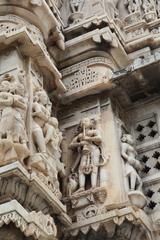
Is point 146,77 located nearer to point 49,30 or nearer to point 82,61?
point 82,61

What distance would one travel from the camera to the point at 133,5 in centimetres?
1309

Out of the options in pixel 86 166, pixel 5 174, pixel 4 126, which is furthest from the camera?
pixel 86 166

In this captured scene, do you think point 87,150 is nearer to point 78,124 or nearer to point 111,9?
point 78,124

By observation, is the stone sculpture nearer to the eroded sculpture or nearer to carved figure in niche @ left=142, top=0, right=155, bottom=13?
the eroded sculpture

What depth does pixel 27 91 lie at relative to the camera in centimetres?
910

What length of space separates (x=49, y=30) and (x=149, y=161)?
10.00 ft

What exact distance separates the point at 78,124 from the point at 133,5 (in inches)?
163

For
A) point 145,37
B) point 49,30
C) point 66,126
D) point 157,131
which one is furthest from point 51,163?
point 145,37

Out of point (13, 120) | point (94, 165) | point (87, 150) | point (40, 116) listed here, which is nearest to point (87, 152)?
point (87, 150)

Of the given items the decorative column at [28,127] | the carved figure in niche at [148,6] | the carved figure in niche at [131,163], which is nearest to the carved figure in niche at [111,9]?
the carved figure in niche at [148,6]

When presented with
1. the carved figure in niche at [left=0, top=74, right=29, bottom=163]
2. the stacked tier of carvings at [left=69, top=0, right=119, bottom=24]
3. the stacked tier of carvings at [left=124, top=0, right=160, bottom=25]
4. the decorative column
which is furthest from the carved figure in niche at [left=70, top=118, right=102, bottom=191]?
the stacked tier of carvings at [left=124, top=0, right=160, bottom=25]

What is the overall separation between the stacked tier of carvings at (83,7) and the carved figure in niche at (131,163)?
3.18 metres

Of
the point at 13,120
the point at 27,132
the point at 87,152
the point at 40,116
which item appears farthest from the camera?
the point at 87,152

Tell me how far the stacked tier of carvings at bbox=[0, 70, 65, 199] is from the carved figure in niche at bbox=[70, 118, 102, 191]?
13.8 inches
